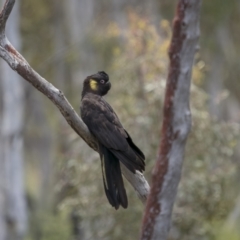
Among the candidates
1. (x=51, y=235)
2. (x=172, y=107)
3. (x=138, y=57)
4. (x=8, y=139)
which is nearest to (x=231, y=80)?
(x=51, y=235)

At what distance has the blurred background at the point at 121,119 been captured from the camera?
9.84 metres

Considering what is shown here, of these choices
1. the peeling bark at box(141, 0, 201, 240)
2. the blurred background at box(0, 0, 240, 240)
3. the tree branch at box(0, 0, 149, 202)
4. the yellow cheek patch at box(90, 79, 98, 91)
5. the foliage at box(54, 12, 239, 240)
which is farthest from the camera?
the blurred background at box(0, 0, 240, 240)

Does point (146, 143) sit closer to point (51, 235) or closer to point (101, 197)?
point (101, 197)

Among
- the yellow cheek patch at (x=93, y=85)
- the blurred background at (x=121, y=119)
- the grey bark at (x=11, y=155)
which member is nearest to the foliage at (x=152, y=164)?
the blurred background at (x=121, y=119)

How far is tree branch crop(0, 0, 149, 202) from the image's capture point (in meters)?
5.15

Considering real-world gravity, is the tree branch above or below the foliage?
below

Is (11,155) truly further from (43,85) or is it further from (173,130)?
(173,130)

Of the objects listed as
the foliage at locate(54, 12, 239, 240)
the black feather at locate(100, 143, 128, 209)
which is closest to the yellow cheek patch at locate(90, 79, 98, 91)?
the black feather at locate(100, 143, 128, 209)

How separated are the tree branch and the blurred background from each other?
4.19 metres

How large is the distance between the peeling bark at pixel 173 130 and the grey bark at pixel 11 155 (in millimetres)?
9096

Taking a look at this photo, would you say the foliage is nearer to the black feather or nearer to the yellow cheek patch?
the yellow cheek patch

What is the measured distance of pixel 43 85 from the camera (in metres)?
5.16

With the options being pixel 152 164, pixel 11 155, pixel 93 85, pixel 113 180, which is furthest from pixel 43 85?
pixel 11 155

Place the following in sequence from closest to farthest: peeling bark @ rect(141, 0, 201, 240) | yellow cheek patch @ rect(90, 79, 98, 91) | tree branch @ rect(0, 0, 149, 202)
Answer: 1. peeling bark @ rect(141, 0, 201, 240)
2. tree branch @ rect(0, 0, 149, 202)
3. yellow cheek patch @ rect(90, 79, 98, 91)
